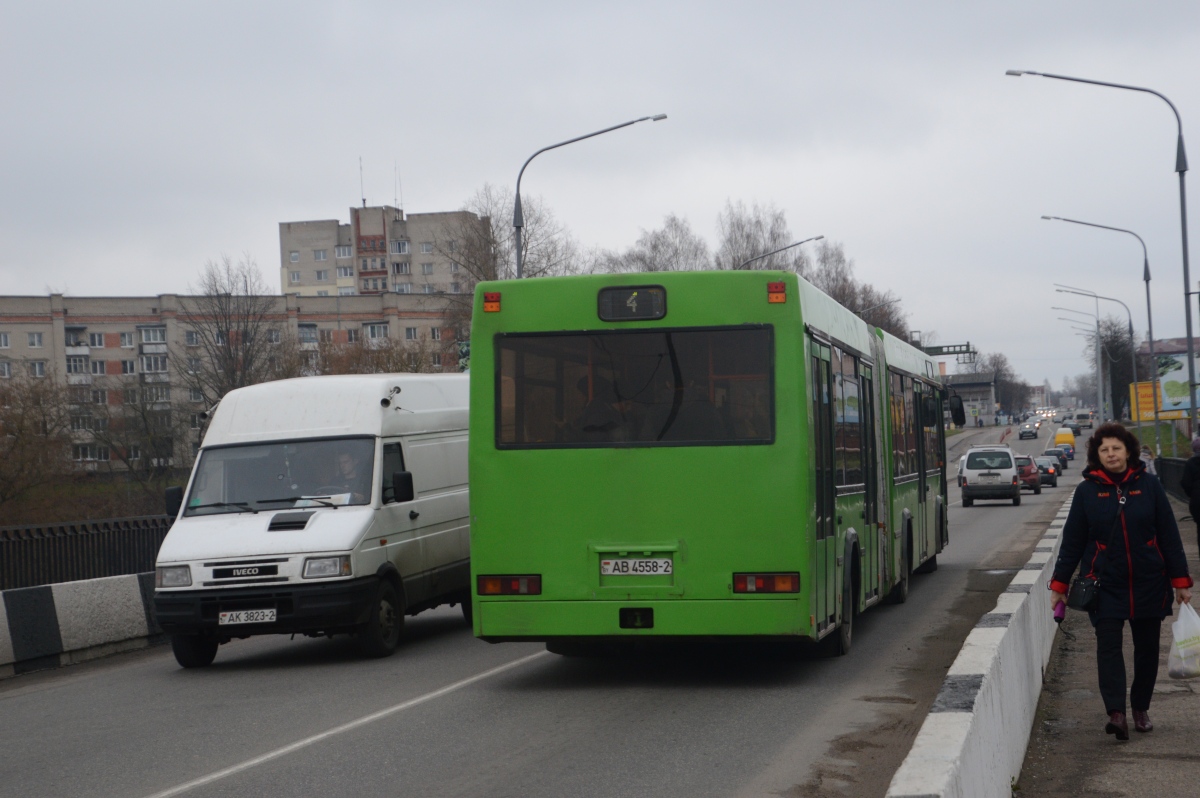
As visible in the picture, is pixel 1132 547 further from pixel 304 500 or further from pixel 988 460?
pixel 988 460

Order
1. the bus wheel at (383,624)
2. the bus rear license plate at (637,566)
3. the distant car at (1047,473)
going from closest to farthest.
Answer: the bus rear license plate at (637,566), the bus wheel at (383,624), the distant car at (1047,473)

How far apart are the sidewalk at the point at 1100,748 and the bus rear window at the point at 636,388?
2619 mm

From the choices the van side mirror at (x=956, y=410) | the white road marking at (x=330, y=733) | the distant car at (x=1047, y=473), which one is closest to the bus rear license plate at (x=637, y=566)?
the white road marking at (x=330, y=733)

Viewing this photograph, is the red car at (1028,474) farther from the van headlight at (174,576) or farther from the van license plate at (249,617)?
the van headlight at (174,576)

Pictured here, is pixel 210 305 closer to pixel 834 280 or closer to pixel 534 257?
pixel 534 257

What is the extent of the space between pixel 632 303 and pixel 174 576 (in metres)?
4.94

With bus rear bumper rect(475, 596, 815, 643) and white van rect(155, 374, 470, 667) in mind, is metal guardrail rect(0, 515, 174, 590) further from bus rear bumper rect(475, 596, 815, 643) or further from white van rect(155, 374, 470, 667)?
bus rear bumper rect(475, 596, 815, 643)

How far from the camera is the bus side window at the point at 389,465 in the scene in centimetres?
1367

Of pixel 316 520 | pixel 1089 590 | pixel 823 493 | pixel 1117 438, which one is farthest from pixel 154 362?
pixel 1089 590

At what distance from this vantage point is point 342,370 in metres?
80.4

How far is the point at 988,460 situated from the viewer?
46.5 m

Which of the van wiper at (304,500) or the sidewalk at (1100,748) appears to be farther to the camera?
the van wiper at (304,500)

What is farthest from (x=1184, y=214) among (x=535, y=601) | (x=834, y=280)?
(x=834, y=280)

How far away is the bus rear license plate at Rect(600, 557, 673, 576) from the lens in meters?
10.1
